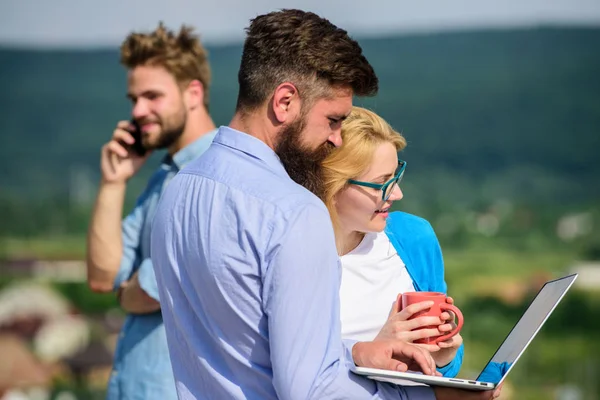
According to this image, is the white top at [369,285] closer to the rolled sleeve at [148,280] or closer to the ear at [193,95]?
the rolled sleeve at [148,280]

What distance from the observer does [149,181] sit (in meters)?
2.58

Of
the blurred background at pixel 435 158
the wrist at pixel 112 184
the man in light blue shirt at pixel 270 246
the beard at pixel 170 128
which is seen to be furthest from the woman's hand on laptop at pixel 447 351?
the blurred background at pixel 435 158

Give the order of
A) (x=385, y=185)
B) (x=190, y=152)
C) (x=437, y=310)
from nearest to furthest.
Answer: (x=437, y=310) < (x=385, y=185) < (x=190, y=152)

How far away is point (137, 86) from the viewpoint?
2.63 meters

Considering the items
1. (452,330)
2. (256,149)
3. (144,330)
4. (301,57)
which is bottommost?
(144,330)

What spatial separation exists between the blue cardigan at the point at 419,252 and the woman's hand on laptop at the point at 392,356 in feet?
1.46

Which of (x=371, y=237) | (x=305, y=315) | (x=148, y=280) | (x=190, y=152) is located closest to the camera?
(x=305, y=315)

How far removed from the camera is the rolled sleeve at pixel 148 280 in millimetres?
2283

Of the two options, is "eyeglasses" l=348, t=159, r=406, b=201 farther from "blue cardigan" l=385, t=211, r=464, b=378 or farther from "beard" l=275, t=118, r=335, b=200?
"beard" l=275, t=118, r=335, b=200

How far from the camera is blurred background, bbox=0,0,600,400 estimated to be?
7.18 meters

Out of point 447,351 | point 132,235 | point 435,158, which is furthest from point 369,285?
point 435,158

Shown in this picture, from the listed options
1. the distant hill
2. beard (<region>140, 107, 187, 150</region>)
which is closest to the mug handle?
beard (<region>140, 107, 187, 150</region>)

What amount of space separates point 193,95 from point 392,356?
144 cm

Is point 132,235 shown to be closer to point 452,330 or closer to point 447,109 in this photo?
point 452,330
